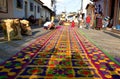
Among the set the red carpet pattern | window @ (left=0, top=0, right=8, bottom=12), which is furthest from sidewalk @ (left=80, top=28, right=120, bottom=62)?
window @ (left=0, top=0, right=8, bottom=12)

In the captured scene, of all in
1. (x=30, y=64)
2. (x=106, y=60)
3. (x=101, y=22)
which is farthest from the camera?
(x=101, y=22)

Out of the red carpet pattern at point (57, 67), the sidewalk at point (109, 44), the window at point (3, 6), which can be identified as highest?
the window at point (3, 6)

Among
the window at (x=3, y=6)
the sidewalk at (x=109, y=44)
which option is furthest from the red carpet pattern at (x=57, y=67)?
the window at (x=3, y=6)

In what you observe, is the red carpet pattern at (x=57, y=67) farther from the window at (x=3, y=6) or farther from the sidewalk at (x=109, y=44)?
the window at (x=3, y=6)

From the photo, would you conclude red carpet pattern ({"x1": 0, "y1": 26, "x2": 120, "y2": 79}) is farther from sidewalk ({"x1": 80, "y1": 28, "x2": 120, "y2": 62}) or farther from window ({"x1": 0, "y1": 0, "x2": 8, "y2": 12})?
window ({"x1": 0, "y1": 0, "x2": 8, "y2": 12})

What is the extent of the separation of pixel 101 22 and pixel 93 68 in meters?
14.8

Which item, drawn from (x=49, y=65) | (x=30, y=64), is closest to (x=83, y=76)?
(x=49, y=65)

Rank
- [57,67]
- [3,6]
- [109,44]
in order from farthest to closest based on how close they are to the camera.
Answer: [3,6] → [109,44] → [57,67]

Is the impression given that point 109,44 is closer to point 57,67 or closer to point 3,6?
point 57,67

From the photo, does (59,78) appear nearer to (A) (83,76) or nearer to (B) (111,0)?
(A) (83,76)

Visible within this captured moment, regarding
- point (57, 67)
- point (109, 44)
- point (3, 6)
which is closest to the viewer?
point (57, 67)

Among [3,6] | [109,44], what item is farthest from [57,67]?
[3,6]

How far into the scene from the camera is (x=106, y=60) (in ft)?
17.0

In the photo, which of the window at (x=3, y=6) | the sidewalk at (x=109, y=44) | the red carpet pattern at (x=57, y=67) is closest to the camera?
the red carpet pattern at (x=57, y=67)
